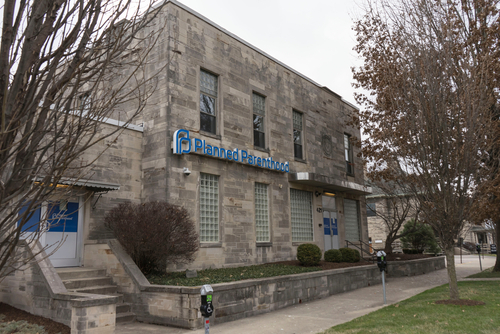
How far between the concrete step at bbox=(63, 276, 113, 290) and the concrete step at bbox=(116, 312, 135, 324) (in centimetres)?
132

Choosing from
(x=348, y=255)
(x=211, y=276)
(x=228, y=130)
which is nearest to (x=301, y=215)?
(x=348, y=255)

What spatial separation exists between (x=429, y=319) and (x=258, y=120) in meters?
11.1

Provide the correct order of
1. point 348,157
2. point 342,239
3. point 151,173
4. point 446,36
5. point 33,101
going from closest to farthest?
1. point 33,101
2. point 446,36
3. point 151,173
4. point 342,239
5. point 348,157

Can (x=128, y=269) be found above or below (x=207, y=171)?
below

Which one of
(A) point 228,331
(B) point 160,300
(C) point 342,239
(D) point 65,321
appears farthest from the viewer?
(C) point 342,239

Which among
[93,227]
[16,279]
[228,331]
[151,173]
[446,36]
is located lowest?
[228,331]

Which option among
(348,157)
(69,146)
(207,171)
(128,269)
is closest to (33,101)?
(69,146)

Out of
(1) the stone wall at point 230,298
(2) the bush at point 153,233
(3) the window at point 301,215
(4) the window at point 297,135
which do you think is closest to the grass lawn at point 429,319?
(1) the stone wall at point 230,298

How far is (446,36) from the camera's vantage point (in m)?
12.0

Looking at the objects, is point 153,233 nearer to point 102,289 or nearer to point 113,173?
point 102,289

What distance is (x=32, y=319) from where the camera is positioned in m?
8.47

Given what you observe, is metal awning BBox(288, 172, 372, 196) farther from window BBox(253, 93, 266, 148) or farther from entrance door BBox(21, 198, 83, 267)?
entrance door BBox(21, 198, 83, 267)

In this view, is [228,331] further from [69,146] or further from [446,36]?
[446,36]

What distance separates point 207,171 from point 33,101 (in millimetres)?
11062
